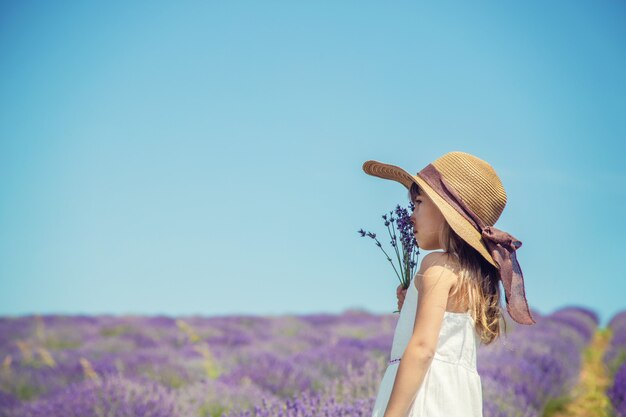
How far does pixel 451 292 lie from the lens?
2125 millimetres

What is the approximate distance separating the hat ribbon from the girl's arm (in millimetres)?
265

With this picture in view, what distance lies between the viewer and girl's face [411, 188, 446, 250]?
2.24 meters

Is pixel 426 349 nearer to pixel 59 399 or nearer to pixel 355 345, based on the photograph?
pixel 59 399

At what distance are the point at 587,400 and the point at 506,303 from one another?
216 inches

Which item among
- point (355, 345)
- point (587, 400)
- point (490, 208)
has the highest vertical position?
point (490, 208)

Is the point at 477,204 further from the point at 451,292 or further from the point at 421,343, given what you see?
the point at 421,343

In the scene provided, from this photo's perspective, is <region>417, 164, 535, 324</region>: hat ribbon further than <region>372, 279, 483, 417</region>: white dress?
Yes

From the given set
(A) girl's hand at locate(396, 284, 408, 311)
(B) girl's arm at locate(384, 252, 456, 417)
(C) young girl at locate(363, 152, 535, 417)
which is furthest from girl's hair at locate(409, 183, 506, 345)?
(A) girl's hand at locate(396, 284, 408, 311)

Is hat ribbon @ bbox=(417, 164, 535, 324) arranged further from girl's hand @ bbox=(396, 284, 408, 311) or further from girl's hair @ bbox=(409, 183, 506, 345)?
girl's hand @ bbox=(396, 284, 408, 311)

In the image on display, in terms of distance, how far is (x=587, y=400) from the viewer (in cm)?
698

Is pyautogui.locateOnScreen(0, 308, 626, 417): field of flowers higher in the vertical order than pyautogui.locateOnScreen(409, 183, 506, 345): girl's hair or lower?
lower

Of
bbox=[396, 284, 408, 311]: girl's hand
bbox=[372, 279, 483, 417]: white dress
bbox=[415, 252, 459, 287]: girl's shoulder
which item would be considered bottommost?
bbox=[372, 279, 483, 417]: white dress

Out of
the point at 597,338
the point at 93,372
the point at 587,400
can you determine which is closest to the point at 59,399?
the point at 93,372

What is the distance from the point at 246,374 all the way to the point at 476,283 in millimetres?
3493
